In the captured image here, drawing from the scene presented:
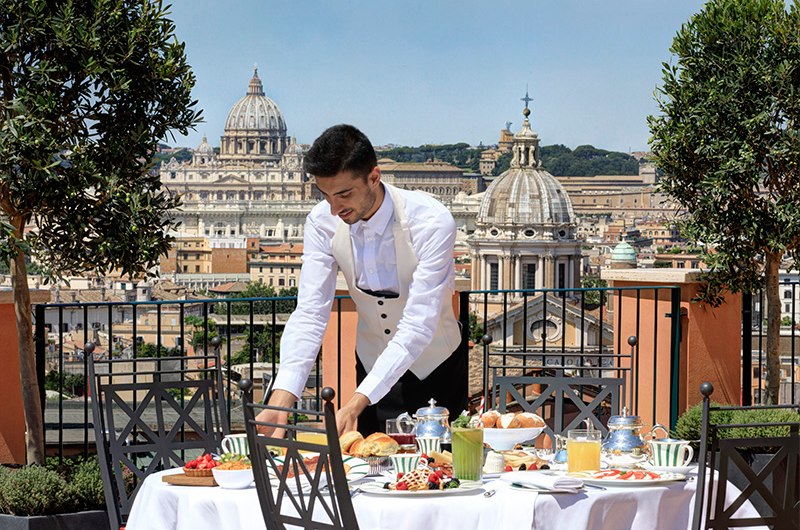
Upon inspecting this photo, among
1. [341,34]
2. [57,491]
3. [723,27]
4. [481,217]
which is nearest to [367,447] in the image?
[57,491]

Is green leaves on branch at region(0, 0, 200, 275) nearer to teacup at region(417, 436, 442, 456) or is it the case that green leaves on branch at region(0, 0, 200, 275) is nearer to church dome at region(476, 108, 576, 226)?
teacup at region(417, 436, 442, 456)

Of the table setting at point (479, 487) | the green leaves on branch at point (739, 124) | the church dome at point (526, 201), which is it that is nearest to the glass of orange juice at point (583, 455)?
the table setting at point (479, 487)

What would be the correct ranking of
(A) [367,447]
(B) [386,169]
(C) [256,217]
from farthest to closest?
(B) [386,169] < (C) [256,217] < (A) [367,447]

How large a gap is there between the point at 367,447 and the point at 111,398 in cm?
74

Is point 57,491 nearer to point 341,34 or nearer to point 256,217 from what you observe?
point 341,34

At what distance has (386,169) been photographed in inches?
4921

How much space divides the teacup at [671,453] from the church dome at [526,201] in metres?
Answer: 67.3

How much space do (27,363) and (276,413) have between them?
1.65 m

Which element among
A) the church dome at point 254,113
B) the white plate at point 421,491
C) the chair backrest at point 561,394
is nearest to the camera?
the white plate at point 421,491

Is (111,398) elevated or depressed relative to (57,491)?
elevated

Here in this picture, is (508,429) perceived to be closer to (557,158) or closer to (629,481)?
(629,481)

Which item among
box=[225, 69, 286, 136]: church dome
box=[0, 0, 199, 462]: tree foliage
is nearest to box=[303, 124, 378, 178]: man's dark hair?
box=[0, 0, 199, 462]: tree foliage

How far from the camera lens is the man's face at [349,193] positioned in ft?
8.55

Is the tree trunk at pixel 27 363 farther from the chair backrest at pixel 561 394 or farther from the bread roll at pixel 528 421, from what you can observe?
the bread roll at pixel 528 421
